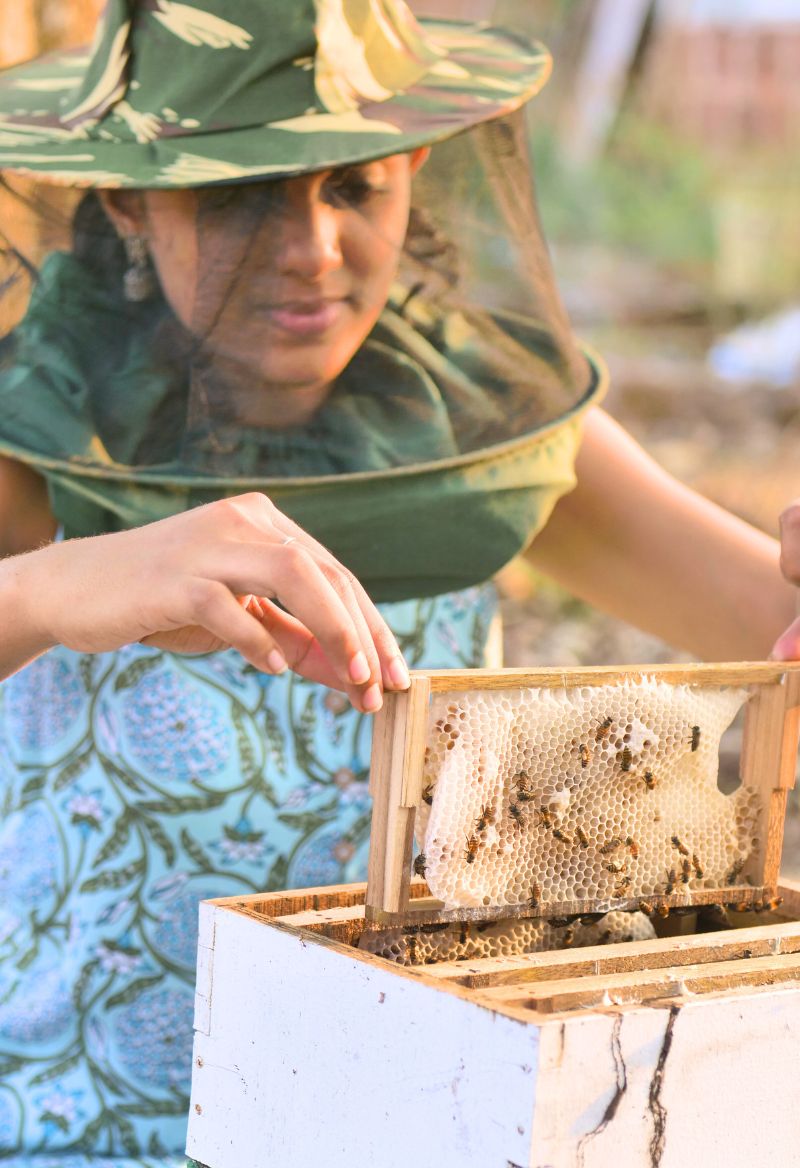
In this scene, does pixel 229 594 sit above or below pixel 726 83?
below

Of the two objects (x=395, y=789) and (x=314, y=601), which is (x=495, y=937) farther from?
(x=314, y=601)

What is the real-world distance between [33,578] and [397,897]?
0.39 m

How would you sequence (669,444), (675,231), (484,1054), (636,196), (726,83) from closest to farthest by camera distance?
(484,1054) → (669,444) → (675,231) → (636,196) → (726,83)

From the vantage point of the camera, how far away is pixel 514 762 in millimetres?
998

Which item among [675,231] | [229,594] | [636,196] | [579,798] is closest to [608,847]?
[579,798]

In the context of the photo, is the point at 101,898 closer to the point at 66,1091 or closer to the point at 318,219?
the point at 66,1091

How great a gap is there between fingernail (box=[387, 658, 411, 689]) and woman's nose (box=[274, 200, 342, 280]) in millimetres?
507

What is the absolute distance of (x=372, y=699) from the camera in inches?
35.1

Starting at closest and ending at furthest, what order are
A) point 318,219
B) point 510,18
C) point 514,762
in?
point 514,762
point 318,219
point 510,18

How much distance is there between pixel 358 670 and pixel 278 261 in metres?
0.53

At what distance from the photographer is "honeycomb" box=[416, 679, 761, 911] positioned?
0.96 m

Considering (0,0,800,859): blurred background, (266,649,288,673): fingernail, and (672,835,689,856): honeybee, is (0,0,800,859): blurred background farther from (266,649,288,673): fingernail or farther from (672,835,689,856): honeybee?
(266,649,288,673): fingernail

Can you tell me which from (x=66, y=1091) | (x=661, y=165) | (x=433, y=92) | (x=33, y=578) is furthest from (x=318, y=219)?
(x=661, y=165)

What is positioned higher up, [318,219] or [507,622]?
[507,622]
